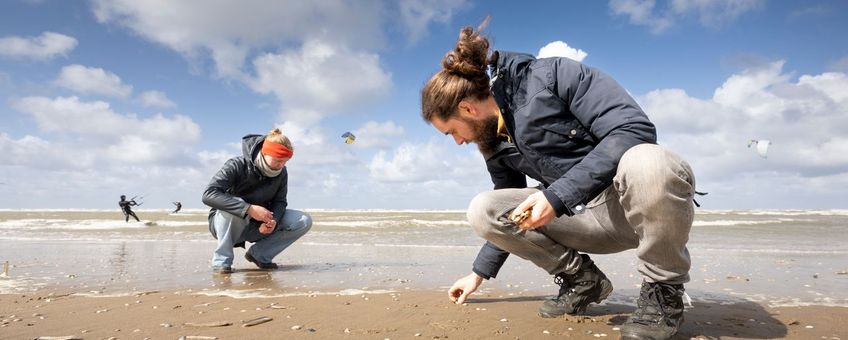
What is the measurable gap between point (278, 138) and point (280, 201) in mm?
910

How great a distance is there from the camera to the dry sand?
2.31 metres

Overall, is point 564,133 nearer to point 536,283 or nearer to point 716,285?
point 536,283

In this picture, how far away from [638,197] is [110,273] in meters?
4.84

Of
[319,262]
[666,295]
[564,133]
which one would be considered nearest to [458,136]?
[564,133]

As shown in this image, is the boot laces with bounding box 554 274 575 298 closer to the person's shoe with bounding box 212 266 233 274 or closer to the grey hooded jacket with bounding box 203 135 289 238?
the grey hooded jacket with bounding box 203 135 289 238

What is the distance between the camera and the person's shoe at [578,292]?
262cm

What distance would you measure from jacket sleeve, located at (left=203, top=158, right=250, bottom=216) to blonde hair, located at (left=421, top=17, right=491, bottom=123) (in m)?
2.91

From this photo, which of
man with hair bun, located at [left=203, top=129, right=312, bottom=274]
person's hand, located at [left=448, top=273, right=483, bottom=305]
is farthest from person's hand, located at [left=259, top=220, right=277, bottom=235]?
person's hand, located at [left=448, top=273, right=483, bottom=305]

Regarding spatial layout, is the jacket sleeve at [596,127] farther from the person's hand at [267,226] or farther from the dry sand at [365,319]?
the person's hand at [267,226]

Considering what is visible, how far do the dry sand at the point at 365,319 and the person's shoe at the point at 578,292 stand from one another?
0.08m

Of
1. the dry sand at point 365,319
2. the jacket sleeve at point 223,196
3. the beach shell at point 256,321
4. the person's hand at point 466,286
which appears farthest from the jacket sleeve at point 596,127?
the jacket sleeve at point 223,196

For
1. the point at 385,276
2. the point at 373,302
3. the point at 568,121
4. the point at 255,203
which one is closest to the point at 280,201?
the point at 255,203

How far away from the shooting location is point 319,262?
5.86 m

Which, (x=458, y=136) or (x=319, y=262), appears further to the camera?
(x=319, y=262)
